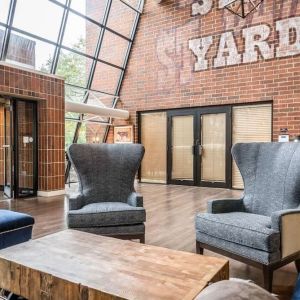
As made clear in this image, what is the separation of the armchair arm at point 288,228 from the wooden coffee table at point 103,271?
70 centimetres

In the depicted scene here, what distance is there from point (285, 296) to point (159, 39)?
7.48m

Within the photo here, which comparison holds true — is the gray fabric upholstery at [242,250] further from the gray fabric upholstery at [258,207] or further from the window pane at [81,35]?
the window pane at [81,35]

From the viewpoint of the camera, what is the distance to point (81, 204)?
3359mm

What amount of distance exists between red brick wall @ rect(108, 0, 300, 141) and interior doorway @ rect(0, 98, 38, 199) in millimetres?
3247

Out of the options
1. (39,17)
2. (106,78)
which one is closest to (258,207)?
(39,17)

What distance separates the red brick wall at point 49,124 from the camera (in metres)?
6.12

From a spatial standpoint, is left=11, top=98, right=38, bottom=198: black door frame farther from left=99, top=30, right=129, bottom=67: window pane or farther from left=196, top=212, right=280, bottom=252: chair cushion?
left=196, top=212, right=280, bottom=252: chair cushion

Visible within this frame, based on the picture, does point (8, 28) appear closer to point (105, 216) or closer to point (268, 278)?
point (105, 216)

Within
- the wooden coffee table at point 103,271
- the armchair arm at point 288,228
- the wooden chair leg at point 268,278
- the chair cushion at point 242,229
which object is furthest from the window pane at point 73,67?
the wooden chair leg at point 268,278

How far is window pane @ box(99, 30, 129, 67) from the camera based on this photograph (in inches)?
335

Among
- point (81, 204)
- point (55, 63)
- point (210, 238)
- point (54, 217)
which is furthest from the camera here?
point (55, 63)

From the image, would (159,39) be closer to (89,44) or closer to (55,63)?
(89,44)

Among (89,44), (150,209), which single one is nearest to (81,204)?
(150,209)

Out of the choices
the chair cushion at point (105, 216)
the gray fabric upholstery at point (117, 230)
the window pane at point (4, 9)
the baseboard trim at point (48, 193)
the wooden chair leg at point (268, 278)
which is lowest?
the baseboard trim at point (48, 193)
